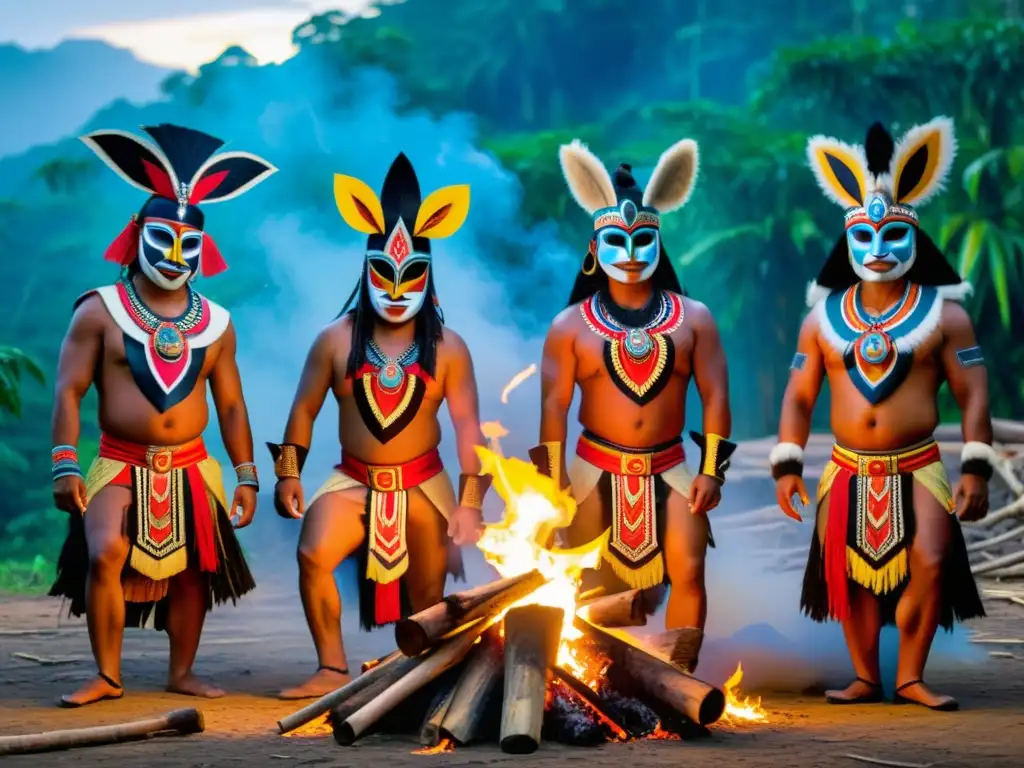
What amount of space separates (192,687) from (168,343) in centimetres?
121

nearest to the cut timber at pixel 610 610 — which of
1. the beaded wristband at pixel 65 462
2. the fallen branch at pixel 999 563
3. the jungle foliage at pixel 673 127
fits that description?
the beaded wristband at pixel 65 462

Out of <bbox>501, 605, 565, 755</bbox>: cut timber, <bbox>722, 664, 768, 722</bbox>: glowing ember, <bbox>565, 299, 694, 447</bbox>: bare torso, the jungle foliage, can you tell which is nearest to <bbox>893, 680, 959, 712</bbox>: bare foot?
<bbox>722, 664, 768, 722</bbox>: glowing ember

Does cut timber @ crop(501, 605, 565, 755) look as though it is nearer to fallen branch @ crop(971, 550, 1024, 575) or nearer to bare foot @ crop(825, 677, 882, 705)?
bare foot @ crop(825, 677, 882, 705)

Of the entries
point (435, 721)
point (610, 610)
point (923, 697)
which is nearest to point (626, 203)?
point (610, 610)

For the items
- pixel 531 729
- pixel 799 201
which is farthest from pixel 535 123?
pixel 531 729

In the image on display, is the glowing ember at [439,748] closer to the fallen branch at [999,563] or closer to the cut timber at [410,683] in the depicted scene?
the cut timber at [410,683]

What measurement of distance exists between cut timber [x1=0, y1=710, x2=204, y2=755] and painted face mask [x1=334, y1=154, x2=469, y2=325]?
164 cm

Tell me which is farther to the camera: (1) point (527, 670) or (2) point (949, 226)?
(2) point (949, 226)

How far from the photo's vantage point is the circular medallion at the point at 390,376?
19.0 feet

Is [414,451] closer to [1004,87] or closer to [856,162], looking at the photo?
[856,162]

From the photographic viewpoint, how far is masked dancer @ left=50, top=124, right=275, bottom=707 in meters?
5.63

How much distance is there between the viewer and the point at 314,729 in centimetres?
498

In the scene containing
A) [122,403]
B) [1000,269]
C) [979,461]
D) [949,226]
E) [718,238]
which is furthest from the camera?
[718,238]

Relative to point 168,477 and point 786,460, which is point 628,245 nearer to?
point 786,460
